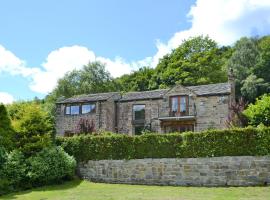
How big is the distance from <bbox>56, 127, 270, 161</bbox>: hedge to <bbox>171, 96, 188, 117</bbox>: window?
14935mm

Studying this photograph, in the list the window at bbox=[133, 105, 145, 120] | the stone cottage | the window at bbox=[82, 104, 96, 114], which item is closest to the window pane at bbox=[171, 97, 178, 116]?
the stone cottage

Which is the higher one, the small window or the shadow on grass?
the small window

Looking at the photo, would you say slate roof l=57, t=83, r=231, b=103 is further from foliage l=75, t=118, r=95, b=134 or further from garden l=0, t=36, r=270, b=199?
garden l=0, t=36, r=270, b=199

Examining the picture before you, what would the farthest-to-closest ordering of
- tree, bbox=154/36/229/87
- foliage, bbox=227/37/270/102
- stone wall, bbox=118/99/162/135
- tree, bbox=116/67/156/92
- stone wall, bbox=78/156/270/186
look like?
tree, bbox=116/67/156/92 < tree, bbox=154/36/229/87 < foliage, bbox=227/37/270/102 < stone wall, bbox=118/99/162/135 < stone wall, bbox=78/156/270/186

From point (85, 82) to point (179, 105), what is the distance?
2488 centimetres

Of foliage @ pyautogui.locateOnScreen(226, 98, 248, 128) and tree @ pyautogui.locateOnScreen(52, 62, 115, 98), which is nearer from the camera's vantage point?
foliage @ pyautogui.locateOnScreen(226, 98, 248, 128)

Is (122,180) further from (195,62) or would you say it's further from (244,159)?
(195,62)

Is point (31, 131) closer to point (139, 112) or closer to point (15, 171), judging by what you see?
point (15, 171)

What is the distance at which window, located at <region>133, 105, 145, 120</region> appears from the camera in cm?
4050

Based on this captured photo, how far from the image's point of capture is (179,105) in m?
39.1

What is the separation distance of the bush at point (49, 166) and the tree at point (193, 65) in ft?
117

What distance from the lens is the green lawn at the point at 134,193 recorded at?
58.4ft

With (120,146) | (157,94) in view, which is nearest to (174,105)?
(157,94)

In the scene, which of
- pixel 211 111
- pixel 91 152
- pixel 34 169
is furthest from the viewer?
pixel 211 111
